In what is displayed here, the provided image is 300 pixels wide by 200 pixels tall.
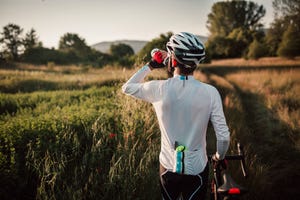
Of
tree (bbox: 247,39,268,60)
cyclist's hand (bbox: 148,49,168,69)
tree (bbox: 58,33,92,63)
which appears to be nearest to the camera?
cyclist's hand (bbox: 148,49,168,69)

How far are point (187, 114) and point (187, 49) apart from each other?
0.54 metres

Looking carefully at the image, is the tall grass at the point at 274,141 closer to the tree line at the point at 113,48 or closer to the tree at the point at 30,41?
the tree line at the point at 113,48

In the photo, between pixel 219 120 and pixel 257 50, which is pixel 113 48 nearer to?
pixel 257 50

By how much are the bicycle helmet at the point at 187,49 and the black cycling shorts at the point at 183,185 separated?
988 millimetres

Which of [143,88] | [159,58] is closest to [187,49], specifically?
[159,58]

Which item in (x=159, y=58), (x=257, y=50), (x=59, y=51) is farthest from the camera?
(x=59, y=51)

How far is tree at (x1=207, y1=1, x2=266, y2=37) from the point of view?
70375mm

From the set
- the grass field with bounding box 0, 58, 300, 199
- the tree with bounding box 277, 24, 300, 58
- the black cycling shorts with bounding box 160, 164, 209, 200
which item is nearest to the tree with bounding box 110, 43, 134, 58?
the tree with bounding box 277, 24, 300, 58

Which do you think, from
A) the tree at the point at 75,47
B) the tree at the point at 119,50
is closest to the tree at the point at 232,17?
the tree at the point at 119,50

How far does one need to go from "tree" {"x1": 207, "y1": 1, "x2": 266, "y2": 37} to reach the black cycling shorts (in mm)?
73574

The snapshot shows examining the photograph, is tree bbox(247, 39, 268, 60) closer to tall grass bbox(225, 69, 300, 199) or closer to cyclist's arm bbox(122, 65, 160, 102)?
tall grass bbox(225, 69, 300, 199)

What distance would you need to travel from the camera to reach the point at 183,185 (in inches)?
80.6

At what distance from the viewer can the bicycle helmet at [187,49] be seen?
1902mm

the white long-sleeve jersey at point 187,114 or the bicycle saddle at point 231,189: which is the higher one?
the white long-sleeve jersey at point 187,114
